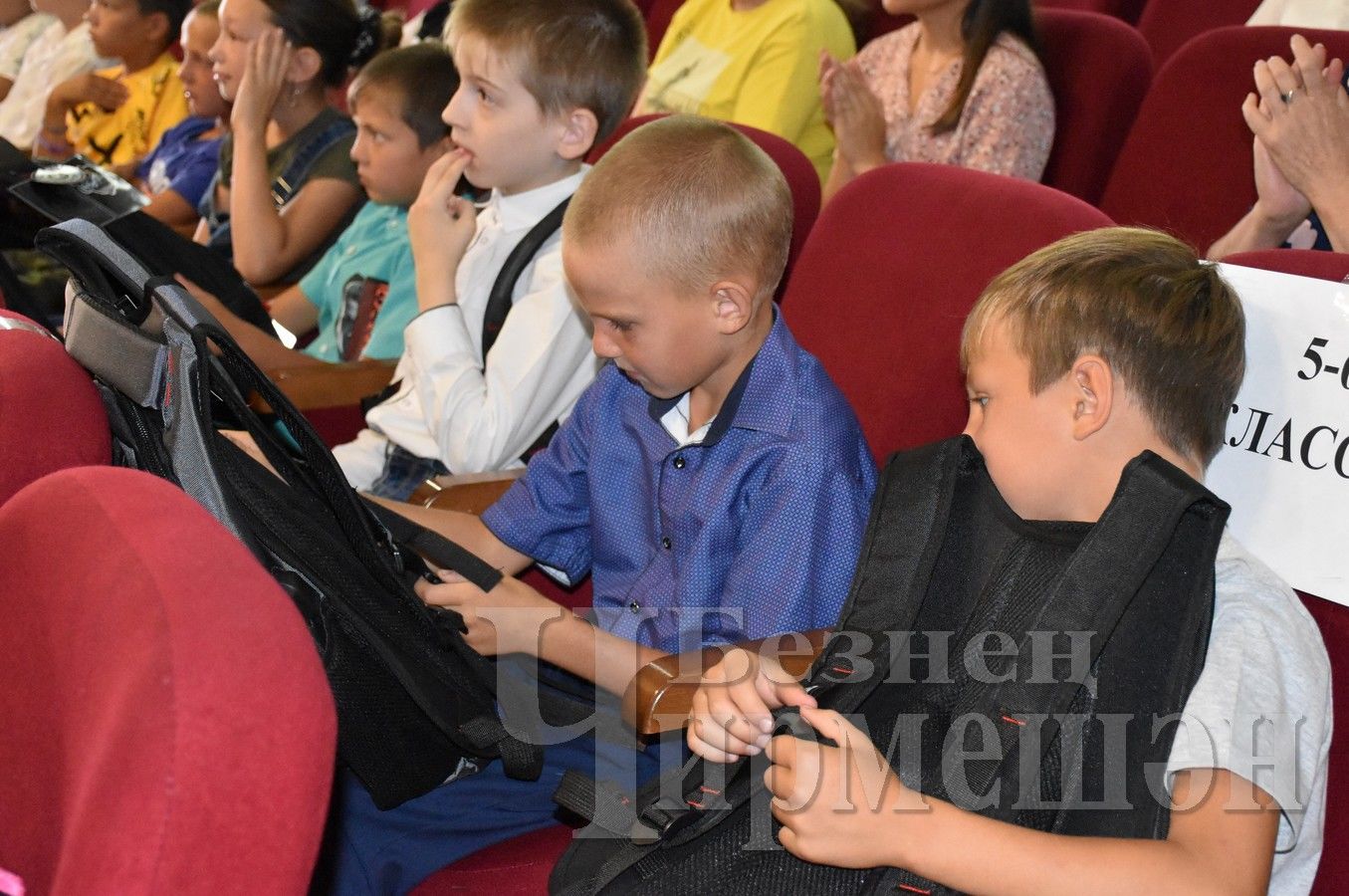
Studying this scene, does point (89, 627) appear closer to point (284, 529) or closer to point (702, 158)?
point (284, 529)

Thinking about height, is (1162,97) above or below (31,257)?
above

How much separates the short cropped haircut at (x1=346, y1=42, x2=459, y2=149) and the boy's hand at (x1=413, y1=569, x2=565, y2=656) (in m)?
1.20

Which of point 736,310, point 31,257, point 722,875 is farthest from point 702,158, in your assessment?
point 31,257

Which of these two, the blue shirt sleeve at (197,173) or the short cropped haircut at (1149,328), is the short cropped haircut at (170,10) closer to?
the blue shirt sleeve at (197,173)

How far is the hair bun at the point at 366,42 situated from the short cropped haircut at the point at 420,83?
0.72 m

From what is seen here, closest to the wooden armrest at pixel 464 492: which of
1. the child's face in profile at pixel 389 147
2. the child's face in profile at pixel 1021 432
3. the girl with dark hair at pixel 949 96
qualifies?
the child's face in profile at pixel 1021 432

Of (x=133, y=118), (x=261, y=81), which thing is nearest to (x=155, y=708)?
(x=261, y=81)

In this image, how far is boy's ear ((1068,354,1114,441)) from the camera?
108 cm

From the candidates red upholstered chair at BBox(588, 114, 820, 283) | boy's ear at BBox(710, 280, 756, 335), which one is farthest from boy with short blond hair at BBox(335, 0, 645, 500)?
boy's ear at BBox(710, 280, 756, 335)

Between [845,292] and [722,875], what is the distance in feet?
2.51

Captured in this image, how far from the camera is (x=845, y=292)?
158cm

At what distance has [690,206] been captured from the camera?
4.50 feet

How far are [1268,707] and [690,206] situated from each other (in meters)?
0.75

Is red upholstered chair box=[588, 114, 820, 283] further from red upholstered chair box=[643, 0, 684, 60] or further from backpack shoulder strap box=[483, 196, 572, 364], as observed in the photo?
red upholstered chair box=[643, 0, 684, 60]
